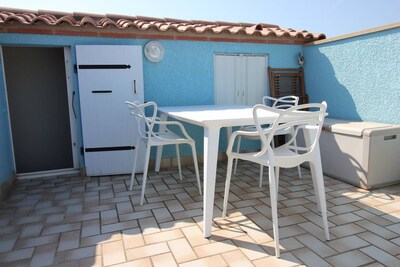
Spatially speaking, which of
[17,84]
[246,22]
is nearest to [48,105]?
[17,84]

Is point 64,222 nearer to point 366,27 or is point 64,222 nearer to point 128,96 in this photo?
point 128,96

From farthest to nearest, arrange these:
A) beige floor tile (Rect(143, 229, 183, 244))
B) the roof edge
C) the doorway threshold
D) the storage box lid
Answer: the doorway threshold < the roof edge < the storage box lid < beige floor tile (Rect(143, 229, 183, 244))

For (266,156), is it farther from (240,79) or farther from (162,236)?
(240,79)

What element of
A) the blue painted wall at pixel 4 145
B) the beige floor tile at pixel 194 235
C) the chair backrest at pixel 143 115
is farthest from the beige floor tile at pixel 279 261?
the blue painted wall at pixel 4 145

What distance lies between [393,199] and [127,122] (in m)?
3.14

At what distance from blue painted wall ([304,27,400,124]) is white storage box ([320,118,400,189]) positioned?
1.15 ft

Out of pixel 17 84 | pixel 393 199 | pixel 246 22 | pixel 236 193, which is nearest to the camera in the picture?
pixel 393 199

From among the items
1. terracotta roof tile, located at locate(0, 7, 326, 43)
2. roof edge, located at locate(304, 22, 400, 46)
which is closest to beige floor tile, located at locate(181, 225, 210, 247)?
terracotta roof tile, located at locate(0, 7, 326, 43)

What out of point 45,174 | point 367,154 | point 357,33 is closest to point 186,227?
point 367,154

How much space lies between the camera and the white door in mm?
3562

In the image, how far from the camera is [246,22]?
18.5ft

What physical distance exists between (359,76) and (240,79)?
63.7 inches

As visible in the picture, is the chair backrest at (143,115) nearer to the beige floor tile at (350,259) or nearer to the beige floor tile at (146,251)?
the beige floor tile at (146,251)

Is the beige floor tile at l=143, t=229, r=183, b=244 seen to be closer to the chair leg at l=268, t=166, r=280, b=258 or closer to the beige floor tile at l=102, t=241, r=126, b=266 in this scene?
the beige floor tile at l=102, t=241, r=126, b=266
